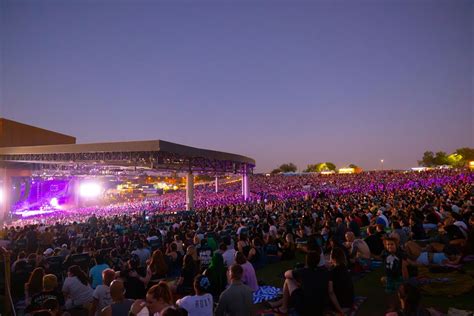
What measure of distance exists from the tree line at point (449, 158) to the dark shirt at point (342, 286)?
130942mm

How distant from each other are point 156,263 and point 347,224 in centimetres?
791

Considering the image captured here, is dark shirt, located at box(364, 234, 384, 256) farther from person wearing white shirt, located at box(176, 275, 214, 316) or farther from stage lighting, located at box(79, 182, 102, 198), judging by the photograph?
stage lighting, located at box(79, 182, 102, 198)

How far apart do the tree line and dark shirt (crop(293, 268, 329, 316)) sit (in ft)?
432

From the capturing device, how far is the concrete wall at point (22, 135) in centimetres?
4134

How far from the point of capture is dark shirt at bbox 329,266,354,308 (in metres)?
5.64

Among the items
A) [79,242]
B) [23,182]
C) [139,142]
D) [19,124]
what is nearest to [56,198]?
[23,182]

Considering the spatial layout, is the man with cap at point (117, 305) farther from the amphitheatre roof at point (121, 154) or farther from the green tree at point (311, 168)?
the green tree at point (311, 168)

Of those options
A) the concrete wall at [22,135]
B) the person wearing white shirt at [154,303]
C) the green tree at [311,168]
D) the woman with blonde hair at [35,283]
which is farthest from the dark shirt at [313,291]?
the green tree at [311,168]

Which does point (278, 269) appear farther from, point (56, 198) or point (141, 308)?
point (56, 198)

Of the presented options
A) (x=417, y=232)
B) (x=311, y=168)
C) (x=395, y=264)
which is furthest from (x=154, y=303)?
(x=311, y=168)

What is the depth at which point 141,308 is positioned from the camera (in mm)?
4535

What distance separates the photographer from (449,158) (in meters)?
128

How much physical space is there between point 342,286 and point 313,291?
2.78 ft

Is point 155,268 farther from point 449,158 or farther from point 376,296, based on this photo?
point 449,158
